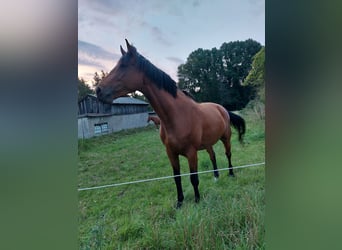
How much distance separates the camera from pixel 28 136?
2.38 feet

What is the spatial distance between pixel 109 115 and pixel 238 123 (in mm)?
650

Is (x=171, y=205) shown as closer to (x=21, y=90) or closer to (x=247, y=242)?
(x=247, y=242)

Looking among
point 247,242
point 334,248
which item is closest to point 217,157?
point 247,242

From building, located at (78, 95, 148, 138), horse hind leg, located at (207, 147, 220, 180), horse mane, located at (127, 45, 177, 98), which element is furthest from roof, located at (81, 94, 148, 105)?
horse hind leg, located at (207, 147, 220, 180)

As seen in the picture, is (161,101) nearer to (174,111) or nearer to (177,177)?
(174,111)

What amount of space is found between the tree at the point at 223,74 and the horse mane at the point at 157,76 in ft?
0.15

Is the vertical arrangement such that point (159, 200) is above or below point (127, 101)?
below

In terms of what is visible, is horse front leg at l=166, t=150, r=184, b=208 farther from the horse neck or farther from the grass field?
the horse neck

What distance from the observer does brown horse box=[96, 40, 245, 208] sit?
3.60ft

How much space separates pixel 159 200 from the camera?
1.18 metres

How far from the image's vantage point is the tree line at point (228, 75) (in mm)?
1270

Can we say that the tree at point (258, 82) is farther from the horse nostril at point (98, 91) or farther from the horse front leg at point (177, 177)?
the horse nostril at point (98, 91)

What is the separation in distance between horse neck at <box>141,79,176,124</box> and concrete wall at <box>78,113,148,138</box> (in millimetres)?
72

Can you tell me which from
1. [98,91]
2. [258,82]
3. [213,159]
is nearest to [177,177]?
[213,159]
